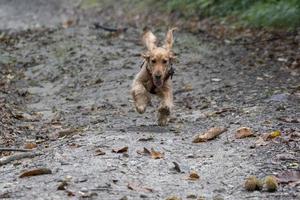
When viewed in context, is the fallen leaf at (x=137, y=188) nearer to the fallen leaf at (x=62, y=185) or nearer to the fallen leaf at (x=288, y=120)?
the fallen leaf at (x=62, y=185)

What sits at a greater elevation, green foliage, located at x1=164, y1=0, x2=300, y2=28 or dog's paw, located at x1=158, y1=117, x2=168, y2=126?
green foliage, located at x1=164, y1=0, x2=300, y2=28

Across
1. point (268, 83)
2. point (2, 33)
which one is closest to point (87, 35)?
point (2, 33)

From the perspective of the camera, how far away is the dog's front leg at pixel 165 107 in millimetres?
9344

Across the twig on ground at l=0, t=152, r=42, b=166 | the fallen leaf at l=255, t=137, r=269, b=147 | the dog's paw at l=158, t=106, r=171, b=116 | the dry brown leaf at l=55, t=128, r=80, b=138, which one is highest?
the dog's paw at l=158, t=106, r=171, b=116

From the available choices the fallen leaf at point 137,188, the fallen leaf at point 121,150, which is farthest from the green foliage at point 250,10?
the fallen leaf at point 137,188

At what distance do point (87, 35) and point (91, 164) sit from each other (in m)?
13.4

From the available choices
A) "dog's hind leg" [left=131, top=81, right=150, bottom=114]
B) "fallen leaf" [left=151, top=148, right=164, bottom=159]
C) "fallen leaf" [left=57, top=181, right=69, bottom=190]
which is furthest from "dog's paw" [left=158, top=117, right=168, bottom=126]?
Answer: "fallen leaf" [left=57, top=181, right=69, bottom=190]

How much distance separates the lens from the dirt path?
621cm

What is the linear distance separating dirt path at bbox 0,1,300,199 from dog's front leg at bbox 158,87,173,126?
16 centimetres

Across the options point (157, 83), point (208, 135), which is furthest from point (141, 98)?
point (208, 135)

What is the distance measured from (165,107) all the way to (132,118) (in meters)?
1.23

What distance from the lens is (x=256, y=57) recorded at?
15414 millimetres

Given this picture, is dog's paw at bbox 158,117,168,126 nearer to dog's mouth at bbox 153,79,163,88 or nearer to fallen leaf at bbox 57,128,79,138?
dog's mouth at bbox 153,79,163,88

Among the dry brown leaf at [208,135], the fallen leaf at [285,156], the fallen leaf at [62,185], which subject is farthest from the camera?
the dry brown leaf at [208,135]
